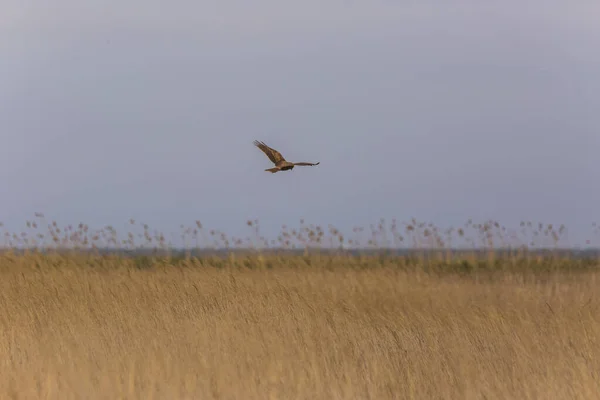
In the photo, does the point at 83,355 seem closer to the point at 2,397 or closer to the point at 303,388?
the point at 2,397

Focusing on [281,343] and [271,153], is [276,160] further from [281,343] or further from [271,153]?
[281,343]

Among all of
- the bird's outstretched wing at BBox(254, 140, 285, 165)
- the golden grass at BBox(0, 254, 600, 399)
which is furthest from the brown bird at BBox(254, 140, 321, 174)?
the golden grass at BBox(0, 254, 600, 399)

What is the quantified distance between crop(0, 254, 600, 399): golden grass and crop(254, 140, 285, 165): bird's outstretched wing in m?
1.53

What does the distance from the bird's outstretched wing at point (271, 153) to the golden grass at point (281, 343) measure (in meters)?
1.53

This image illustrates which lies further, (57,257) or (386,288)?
(57,257)

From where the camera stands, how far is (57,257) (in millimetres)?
15312

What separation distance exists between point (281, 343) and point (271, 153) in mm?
2151

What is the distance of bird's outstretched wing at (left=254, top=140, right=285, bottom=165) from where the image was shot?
740 cm

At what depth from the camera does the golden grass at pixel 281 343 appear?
5246mm

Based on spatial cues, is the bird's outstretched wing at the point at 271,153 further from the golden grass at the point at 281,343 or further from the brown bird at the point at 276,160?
the golden grass at the point at 281,343

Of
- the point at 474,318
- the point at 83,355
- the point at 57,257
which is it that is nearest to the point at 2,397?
the point at 83,355

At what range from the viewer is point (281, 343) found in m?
6.32

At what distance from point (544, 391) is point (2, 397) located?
149 inches

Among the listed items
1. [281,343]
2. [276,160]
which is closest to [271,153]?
[276,160]
